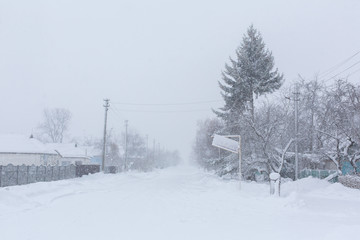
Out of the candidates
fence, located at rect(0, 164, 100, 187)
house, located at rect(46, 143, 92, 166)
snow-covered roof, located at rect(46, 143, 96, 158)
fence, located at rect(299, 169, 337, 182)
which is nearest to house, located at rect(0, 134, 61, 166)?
fence, located at rect(0, 164, 100, 187)

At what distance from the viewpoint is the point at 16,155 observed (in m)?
47.1

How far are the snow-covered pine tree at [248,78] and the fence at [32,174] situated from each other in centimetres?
1784

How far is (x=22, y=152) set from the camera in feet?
156

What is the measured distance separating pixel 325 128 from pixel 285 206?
20322mm

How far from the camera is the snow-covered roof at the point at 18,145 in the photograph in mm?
47188

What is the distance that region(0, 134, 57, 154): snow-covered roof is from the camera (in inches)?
1858

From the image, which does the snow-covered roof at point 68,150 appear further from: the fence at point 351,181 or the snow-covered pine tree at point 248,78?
the fence at point 351,181

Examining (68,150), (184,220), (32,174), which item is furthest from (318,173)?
(68,150)

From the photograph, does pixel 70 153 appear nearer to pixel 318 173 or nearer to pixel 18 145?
pixel 18 145

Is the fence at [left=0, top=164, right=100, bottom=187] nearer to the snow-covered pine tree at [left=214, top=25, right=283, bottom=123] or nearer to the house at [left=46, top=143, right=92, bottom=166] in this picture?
the snow-covered pine tree at [left=214, top=25, right=283, bottom=123]

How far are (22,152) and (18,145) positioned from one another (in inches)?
75.1

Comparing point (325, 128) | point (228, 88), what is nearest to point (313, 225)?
point (325, 128)

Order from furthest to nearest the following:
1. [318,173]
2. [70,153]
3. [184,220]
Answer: [70,153] → [318,173] → [184,220]

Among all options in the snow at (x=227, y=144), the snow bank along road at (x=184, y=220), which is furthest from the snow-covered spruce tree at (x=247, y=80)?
the snow bank along road at (x=184, y=220)
